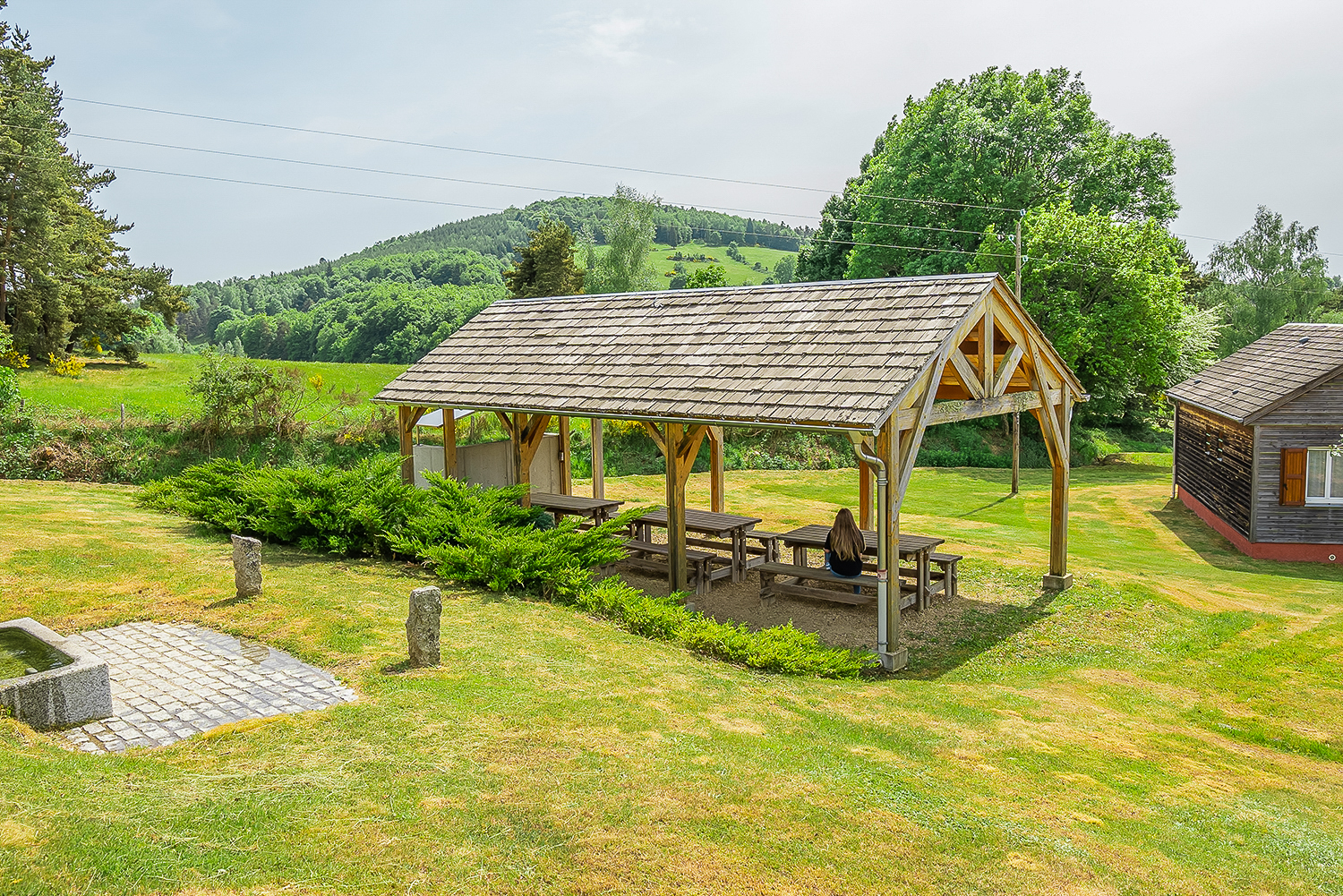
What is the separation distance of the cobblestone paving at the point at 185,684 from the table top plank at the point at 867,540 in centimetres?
726

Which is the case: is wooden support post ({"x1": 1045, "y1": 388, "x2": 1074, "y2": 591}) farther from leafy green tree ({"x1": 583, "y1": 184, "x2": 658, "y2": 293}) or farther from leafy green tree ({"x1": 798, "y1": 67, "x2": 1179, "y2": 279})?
leafy green tree ({"x1": 583, "y1": 184, "x2": 658, "y2": 293})

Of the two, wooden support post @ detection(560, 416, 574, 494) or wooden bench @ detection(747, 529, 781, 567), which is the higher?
wooden support post @ detection(560, 416, 574, 494)

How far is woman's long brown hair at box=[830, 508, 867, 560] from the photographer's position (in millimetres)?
11664

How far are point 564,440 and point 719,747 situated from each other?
37.8ft

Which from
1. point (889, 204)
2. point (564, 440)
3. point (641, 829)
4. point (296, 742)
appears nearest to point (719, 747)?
point (641, 829)

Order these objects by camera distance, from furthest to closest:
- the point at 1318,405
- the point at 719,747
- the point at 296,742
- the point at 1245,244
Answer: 1. the point at 1245,244
2. the point at 1318,405
3. the point at 719,747
4. the point at 296,742

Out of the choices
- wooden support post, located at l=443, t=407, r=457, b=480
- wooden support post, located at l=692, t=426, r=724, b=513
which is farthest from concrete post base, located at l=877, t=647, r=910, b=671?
wooden support post, located at l=443, t=407, r=457, b=480

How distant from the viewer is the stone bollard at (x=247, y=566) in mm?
9672

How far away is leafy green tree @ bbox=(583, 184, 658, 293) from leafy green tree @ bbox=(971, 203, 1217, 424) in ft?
68.5

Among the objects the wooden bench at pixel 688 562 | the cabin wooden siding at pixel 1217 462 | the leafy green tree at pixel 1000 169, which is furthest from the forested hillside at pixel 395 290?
the cabin wooden siding at pixel 1217 462

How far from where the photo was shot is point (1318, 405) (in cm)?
1734

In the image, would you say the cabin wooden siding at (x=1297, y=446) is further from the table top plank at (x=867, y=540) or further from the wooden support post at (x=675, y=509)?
the wooden support post at (x=675, y=509)

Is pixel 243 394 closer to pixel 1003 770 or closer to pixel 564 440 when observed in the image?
pixel 564 440

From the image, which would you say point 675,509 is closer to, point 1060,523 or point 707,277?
point 1060,523
